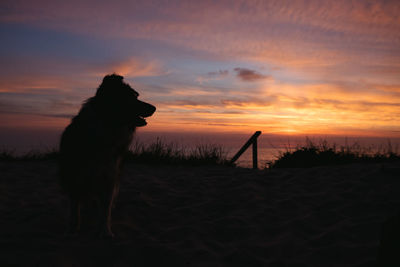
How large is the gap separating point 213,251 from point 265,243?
2.08 ft

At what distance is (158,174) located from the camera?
23.2 ft

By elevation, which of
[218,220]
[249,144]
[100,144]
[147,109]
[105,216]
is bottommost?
[218,220]

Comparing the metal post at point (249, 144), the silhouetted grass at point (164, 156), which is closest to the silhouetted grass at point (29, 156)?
the silhouetted grass at point (164, 156)

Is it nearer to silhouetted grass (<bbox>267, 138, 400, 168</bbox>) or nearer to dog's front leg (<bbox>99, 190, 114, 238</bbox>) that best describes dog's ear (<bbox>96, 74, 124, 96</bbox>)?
dog's front leg (<bbox>99, 190, 114, 238</bbox>)

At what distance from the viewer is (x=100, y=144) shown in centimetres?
337

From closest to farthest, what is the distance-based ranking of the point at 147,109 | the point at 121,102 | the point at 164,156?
the point at 121,102 → the point at 147,109 → the point at 164,156

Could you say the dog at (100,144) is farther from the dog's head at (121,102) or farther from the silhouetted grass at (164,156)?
the silhouetted grass at (164,156)

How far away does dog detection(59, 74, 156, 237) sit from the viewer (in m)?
3.37

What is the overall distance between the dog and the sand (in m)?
0.53

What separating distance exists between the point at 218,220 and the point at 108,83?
232 cm

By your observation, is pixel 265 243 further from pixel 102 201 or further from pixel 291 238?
pixel 102 201

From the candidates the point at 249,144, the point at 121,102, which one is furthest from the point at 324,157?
the point at 121,102

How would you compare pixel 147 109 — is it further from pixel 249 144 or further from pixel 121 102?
pixel 249 144

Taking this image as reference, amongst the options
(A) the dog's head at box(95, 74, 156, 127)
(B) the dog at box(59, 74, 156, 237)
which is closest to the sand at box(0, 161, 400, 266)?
(B) the dog at box(59, 74, 156, 237)
